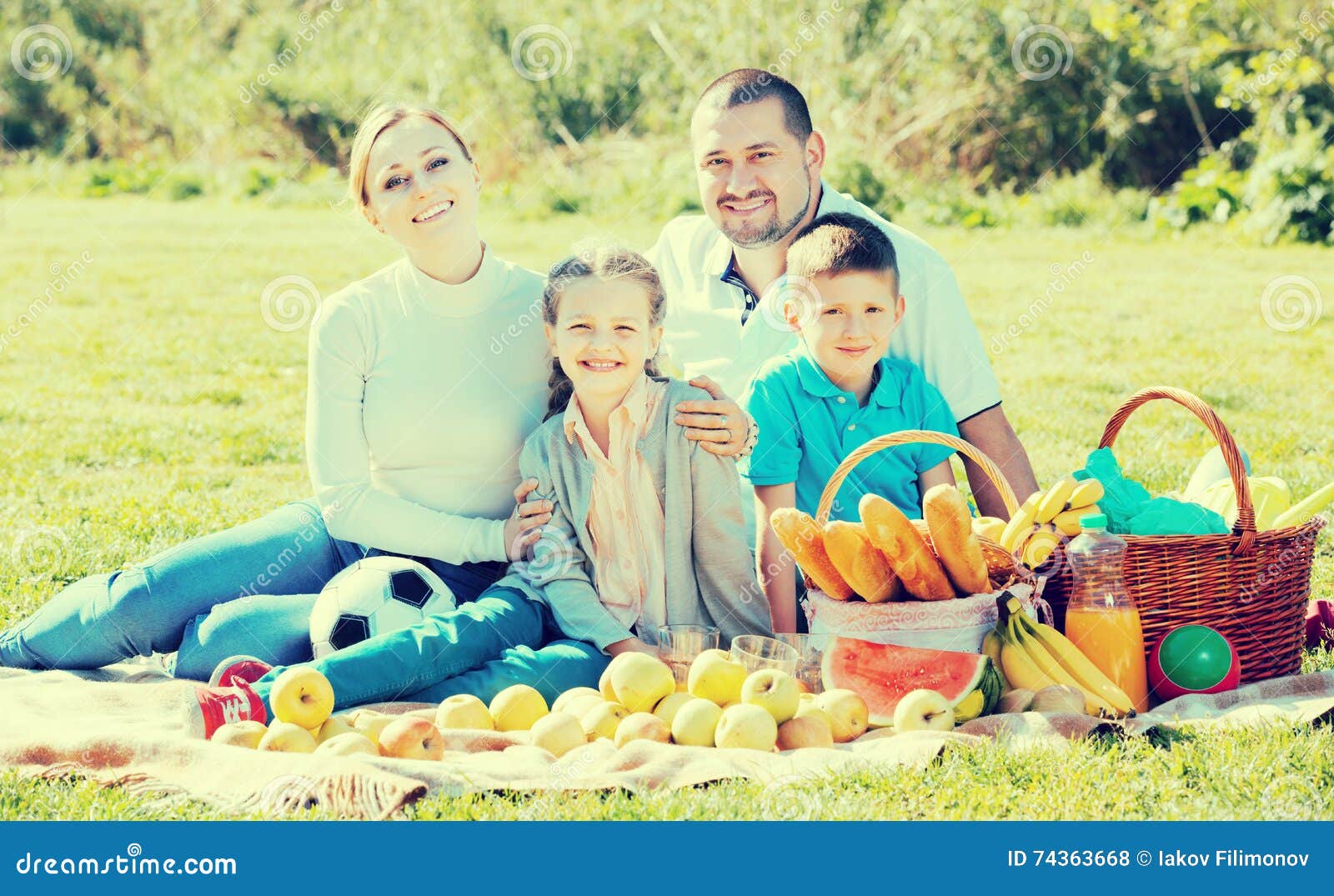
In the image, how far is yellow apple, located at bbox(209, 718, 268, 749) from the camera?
346 cm

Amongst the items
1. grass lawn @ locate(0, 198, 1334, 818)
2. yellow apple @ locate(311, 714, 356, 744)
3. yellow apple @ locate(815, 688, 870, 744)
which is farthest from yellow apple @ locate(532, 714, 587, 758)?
yellow apple @ locate(815, 688, 870, 744)

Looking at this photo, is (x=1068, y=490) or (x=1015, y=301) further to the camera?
(x=1015, y=301)

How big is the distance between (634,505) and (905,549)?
2.90ft

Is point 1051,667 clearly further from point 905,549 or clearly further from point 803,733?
point 803,733

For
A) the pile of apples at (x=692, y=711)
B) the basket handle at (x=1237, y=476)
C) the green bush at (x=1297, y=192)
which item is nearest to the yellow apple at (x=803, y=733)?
the pile of apples at (x=692, y=711)

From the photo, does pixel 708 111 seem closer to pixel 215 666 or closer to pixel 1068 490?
pixel 1068 490

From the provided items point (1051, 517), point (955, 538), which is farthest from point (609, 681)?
point (1051, 517)

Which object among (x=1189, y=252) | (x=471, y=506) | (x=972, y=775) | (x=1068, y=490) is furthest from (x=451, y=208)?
(x=1189, y=252)

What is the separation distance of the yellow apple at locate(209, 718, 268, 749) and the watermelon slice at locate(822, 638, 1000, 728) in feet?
4.76

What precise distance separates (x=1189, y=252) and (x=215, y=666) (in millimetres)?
→ 10291

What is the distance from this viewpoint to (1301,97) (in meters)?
12.9

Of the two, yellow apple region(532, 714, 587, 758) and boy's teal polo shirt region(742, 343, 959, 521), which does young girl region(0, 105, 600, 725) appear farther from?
boy's teal polo shirt region(742, 343, 959, 521)

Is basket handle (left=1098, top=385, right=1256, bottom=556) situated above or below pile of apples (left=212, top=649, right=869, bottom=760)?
above

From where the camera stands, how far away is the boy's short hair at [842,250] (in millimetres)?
4238
